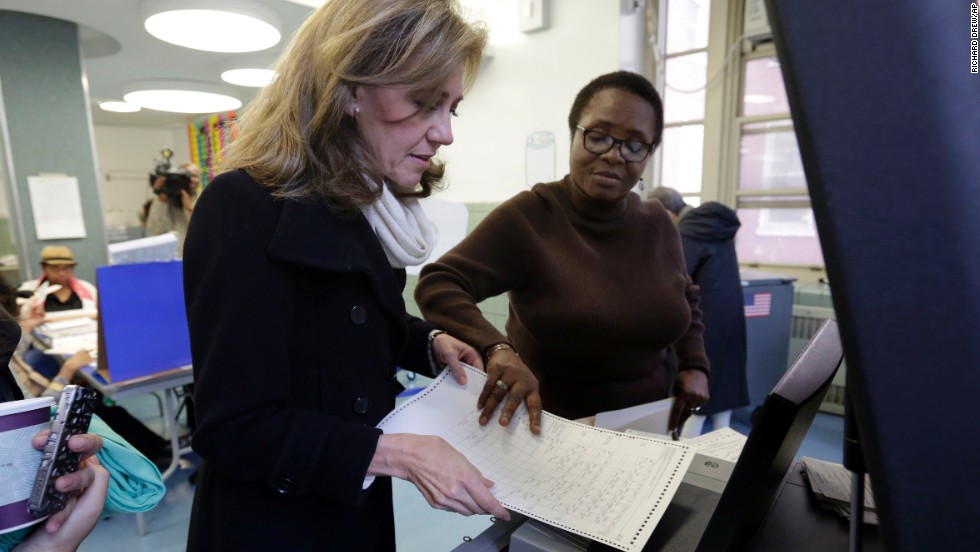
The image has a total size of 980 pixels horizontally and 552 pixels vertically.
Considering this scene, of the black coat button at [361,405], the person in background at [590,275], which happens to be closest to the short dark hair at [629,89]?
the person in background at [590,275]

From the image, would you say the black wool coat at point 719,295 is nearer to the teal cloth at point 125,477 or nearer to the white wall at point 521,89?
the white wall at point 521,89

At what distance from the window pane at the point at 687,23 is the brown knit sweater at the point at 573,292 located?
3.12 m

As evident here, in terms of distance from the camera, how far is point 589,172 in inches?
47.3

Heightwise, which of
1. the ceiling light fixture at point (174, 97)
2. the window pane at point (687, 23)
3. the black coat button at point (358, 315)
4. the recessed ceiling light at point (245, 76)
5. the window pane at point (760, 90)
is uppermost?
the window pane at point (687, 23)

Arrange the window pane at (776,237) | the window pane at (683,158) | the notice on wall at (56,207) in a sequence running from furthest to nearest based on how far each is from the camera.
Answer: the window pane at (683,158)
the notice on wall at (56,207)
the window pane at (776,237)

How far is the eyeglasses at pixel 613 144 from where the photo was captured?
1187 millimetres

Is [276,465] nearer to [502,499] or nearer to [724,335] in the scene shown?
[502,499]

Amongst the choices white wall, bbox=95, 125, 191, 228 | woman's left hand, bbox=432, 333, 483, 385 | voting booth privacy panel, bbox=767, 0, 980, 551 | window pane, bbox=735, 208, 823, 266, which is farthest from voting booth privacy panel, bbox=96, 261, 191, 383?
white wall, bbox=95, 125, 191, 228

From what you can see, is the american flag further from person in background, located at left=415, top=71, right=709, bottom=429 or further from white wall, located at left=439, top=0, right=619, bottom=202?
person in background, located at left=415, top=71, right=709, bottom=429

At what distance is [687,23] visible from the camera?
375 centimetres

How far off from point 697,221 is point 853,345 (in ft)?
8.36

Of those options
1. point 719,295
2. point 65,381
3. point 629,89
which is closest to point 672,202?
point 719,295

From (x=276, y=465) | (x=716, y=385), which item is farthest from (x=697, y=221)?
(x=276, y=465)

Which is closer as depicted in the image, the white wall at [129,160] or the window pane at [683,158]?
the window pane at [683,158]
